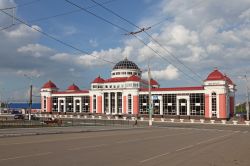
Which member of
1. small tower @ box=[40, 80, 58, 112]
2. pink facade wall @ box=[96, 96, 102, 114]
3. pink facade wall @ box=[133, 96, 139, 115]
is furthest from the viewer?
small tower @ box=[40, 80, 58, 112]

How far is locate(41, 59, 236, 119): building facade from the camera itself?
9362 cm

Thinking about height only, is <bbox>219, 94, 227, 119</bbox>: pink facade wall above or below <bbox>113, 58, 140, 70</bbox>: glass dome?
below

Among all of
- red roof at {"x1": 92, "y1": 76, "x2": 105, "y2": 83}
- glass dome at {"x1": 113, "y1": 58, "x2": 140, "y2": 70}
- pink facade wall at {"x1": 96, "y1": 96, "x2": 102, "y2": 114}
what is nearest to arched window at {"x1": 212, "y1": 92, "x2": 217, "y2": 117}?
glass dome at {"x1": 113, "y1": 58, "x2": 140, "y2": 70}

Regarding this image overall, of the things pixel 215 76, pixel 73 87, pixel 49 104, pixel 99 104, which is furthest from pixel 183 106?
pixel 49 104

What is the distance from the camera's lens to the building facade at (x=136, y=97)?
307 ft

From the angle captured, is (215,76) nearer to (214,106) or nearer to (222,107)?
(214,106)

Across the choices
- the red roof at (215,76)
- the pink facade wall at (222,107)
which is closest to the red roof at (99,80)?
the red roof at (215,76)

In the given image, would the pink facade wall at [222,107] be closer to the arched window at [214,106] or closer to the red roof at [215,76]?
the arched window at [214,106]

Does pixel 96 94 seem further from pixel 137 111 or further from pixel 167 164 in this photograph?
pixel 167 164

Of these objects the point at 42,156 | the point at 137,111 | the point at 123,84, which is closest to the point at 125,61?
the point at 123,84

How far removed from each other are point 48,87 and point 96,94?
892 inches

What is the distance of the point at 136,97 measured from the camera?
4181 inches

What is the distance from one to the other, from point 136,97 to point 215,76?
23839 millimetres

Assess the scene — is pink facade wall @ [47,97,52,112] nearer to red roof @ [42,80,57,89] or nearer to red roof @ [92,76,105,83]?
red roof @ [42,80,57,89]
